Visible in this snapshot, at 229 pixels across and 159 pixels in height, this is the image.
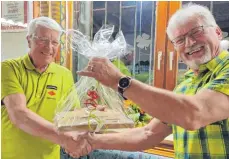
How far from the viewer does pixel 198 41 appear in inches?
43.8

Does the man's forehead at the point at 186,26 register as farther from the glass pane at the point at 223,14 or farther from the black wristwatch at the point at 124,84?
the glass pane at the point at 223,14

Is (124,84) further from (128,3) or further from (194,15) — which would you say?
(128,3)

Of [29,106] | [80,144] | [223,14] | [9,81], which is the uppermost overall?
[223,14]

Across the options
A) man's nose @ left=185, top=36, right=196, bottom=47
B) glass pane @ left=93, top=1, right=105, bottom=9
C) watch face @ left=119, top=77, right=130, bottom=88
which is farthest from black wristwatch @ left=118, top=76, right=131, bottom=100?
glass pane @ left=93, top=1, right=105, bottom=9

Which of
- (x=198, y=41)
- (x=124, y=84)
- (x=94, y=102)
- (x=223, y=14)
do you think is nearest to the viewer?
(x=124, y=84)

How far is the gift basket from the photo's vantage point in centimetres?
116

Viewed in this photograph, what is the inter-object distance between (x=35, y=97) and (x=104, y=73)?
2.49ft

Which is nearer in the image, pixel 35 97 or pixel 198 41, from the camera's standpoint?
pixel 198 41

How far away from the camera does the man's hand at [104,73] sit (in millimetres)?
932

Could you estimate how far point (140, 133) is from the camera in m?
1.46

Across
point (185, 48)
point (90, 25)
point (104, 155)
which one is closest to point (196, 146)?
point (185, 48)

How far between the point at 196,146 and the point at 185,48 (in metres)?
0.41

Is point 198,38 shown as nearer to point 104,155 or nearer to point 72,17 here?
point 104,155

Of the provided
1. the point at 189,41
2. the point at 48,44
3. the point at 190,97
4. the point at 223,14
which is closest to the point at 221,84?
the point at 190,97
